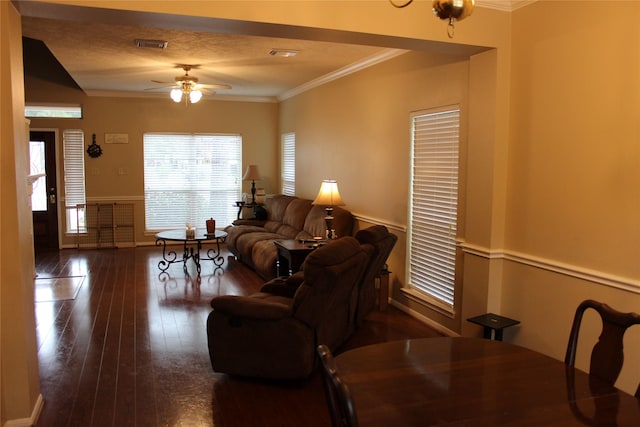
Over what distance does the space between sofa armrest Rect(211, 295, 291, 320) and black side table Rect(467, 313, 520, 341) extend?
4.54 ft

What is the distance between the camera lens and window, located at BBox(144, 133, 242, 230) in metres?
9.09

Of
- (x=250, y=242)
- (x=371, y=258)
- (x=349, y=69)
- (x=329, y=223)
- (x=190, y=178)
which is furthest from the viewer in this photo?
(x=190, y=178)

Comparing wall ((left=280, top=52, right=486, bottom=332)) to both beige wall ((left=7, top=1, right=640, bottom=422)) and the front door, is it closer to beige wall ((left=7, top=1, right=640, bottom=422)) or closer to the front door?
beige wall ((left=7, top=1, right=640, bottom=422))

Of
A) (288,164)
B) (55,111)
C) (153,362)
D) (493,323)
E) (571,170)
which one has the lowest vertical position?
(153,362)

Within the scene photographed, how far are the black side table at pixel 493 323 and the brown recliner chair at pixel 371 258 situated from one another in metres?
0.90

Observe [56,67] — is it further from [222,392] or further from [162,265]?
[222,392]

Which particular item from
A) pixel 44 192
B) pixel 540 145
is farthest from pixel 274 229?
pixel 540 145

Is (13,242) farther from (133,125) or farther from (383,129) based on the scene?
(133,125)

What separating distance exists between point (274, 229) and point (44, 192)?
4.11 m

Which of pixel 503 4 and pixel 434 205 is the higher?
pixel 503 4

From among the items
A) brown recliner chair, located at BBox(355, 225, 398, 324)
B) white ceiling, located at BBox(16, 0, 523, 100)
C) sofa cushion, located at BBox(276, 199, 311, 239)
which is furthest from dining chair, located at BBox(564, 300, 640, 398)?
sofa cushion, located at BBox(276, 199, 311, 239)

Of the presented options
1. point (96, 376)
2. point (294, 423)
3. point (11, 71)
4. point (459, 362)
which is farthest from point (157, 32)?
point (459, 362)

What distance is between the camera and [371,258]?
4035 millimetres

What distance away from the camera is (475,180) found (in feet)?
12.9
